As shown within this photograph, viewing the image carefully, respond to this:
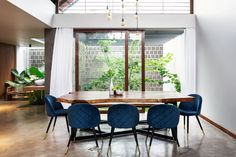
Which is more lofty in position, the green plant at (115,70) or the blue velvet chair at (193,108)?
the green plant at (115,70)

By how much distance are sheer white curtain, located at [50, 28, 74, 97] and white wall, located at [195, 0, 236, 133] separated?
3.65 metres

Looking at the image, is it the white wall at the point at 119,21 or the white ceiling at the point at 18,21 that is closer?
the white ceiling at the point at 18,21

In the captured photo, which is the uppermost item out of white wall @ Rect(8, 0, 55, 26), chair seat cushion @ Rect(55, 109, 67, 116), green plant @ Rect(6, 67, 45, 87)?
white wall @ Rect(8, 0, 55, 26)

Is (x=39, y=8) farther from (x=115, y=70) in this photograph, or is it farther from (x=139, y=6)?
(x=139, y=6)

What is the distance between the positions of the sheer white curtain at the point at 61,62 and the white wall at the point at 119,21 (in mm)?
263

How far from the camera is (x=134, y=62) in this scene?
7.33m

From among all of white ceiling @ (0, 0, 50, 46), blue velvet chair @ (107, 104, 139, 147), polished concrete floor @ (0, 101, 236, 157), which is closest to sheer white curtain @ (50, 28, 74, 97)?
white ceiling @ (0, 0, 50, 46)

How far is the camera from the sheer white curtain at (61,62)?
7098mm

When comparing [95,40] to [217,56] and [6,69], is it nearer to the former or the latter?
[217,56]

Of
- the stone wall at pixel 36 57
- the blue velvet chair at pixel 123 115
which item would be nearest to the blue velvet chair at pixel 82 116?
the blue velvet chair at pixel 123 115

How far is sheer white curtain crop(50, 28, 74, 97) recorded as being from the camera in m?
7.10

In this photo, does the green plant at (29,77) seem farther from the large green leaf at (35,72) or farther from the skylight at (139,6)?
the skylight at (139,6)

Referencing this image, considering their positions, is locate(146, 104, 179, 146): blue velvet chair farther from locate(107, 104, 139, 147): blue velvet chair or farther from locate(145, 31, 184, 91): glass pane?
locate(145, 31, 184, 91): glass pane

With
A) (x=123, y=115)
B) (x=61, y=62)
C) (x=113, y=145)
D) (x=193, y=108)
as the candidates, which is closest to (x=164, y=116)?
(x=123, y=115)
